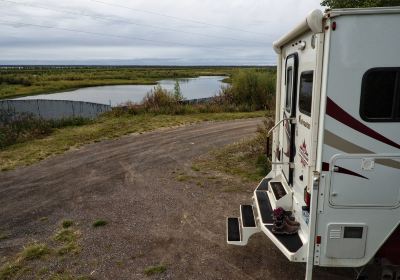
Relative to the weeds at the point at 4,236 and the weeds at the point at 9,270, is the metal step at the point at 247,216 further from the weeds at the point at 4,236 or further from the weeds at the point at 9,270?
the weeds at the point at 4,236

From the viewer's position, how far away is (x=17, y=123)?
1627cm

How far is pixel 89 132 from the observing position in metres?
15.6

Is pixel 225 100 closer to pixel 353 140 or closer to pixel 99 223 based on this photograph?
pixel 99 223

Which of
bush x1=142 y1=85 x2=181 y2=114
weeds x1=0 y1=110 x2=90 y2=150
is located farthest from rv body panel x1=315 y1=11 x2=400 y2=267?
bush x1=142 y1=85 x2=181 y2=114

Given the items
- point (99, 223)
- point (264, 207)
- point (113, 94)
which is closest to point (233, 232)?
point (264, 207)

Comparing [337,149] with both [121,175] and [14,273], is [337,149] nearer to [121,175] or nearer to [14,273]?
[14,273]

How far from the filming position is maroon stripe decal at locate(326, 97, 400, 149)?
3668mm

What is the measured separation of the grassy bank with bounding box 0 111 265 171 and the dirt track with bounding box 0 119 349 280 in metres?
1.02

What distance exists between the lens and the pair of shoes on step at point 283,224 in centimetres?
457

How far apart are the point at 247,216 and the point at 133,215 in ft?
8.97

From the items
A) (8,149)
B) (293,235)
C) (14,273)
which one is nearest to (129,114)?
(8,149)

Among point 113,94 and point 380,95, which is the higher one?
point 380,95

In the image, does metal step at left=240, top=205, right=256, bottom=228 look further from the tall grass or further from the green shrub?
the tall grass

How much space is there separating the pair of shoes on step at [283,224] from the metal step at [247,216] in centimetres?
49
